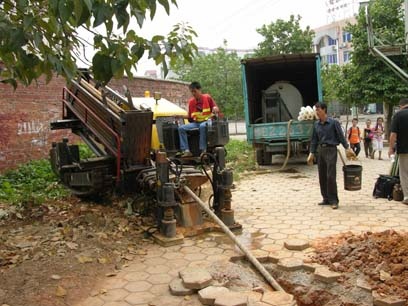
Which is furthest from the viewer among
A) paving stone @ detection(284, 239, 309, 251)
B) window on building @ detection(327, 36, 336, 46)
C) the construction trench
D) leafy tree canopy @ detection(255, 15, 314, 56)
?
window on building @ detection(327, 36, 336, 46)

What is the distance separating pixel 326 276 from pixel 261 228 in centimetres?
173

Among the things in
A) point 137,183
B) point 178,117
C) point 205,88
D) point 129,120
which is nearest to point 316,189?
point 178,117

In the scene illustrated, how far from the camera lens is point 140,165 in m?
6.08

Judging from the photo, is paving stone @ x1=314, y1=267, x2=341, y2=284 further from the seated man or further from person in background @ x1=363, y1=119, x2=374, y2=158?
person in background @ x1=363, y1=119, x2=374, y2=158

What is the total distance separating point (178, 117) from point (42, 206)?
2804 millimetres

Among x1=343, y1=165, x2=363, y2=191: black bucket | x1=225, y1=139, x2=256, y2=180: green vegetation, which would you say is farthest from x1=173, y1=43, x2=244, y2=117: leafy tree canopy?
x1=343, y1=165, x2=363, y2=191: black bucket

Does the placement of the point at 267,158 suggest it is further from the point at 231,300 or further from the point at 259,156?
the point at 231,300

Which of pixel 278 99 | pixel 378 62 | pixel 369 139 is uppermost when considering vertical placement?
pixel 378 62

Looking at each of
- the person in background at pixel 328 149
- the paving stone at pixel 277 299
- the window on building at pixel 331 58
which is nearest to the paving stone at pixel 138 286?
the paving stone at pixel 277 299

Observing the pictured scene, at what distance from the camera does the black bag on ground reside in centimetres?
733

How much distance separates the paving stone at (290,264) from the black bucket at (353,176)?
111 inches

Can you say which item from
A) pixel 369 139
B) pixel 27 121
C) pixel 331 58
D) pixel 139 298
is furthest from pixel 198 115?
pixel 331 58

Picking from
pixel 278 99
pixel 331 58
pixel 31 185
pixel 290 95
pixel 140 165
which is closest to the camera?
pixel 140 165

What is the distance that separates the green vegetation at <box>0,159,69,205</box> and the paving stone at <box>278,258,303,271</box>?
4.36 metres
